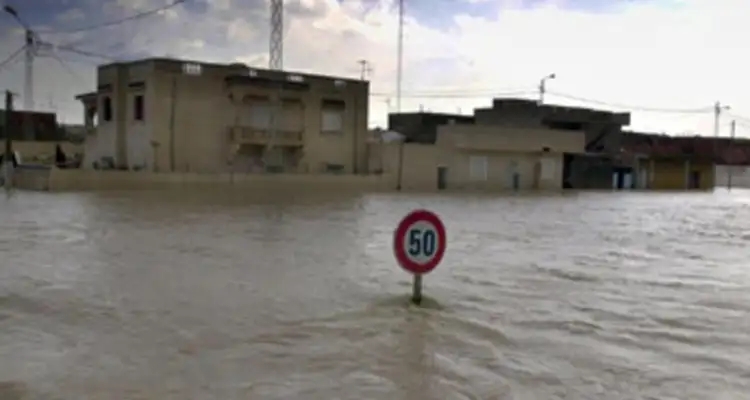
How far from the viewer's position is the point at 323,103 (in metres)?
47.4

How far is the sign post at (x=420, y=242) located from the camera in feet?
27.2

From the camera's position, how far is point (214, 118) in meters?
43.3

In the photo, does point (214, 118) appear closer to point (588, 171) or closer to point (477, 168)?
point (477, 168)

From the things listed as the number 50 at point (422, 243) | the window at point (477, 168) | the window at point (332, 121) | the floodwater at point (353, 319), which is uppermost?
the window at point (332, 121)

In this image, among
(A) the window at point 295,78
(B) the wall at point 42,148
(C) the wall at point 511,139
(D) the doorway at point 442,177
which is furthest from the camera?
(B) the wall at point 42,148

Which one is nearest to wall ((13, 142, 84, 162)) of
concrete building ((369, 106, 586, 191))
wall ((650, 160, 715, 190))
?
concrete building ((369, 106, 586, 191))

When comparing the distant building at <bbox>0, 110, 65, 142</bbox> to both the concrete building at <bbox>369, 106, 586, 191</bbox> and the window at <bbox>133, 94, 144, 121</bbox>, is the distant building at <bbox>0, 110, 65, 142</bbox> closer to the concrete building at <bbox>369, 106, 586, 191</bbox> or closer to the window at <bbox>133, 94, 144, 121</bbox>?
the window at <bbox>133, 94, 144, 121</bbox>

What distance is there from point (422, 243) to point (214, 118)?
3652 centimetres

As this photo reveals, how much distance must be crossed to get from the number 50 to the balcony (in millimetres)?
36049

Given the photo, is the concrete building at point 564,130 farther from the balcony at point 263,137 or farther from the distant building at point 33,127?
the distant building at point 33,127

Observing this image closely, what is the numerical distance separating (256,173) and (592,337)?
117ft

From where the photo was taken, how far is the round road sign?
27.2ft

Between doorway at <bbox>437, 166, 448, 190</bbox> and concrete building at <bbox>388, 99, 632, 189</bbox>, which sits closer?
doorway at <bbox>437, 166, 448, 190</bbox>

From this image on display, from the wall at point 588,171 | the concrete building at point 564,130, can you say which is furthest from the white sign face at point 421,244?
the wall at point 588,171
